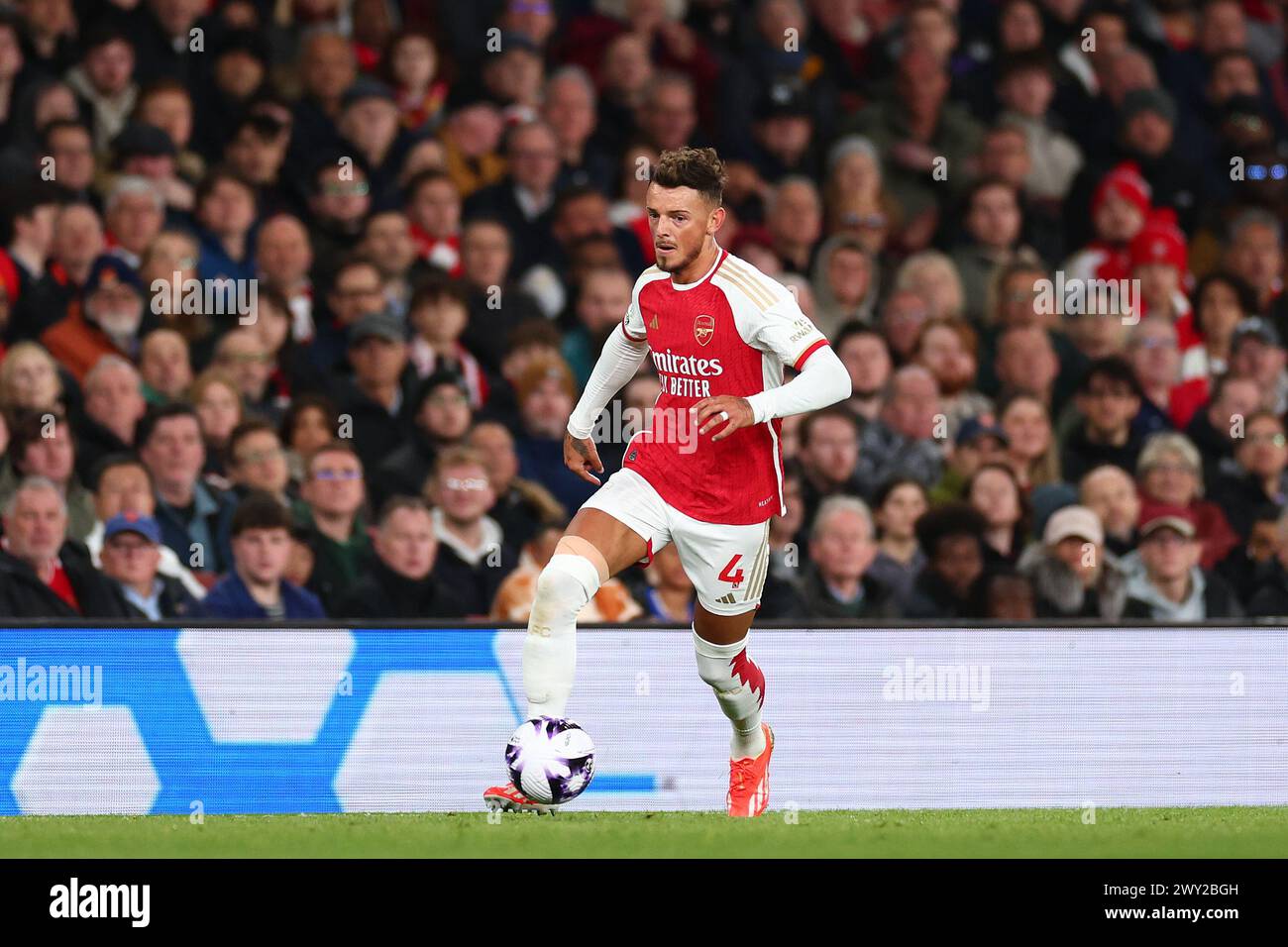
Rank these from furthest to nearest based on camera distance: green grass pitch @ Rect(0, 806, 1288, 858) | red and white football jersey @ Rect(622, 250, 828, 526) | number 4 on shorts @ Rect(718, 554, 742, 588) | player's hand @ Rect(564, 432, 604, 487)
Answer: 1. player's hand @ Rect(564, 432, 604, 487)
2. number 4 on shorts @ Rect(718, 554, 742, 588)
3. red and white football jersey @ Rect(622, 250, 828, 526)
4. green grass pitch @ Rect(0, 806, 1288, 858)

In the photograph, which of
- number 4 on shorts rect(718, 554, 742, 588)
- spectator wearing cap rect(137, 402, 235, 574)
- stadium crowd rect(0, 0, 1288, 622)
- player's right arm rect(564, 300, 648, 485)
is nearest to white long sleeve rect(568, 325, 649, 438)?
player's right arm rect(564, 300, 648, 485)

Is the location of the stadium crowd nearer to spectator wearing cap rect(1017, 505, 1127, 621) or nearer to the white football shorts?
spectator wearing cap rect(1017, 505, 1127, 621)

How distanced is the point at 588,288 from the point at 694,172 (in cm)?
433

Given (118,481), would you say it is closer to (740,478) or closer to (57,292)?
(57,292)

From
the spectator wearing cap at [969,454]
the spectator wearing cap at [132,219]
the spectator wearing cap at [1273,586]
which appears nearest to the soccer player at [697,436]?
the spectator wearing cap at [969,454]

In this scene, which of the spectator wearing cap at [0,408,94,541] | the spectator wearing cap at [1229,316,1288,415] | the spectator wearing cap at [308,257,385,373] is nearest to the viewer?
the spectator wearing cap at [0,408,94,541]

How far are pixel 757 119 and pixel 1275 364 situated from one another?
10.4 feet

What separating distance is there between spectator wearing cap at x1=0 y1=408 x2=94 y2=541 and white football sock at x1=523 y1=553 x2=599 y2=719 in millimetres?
3706

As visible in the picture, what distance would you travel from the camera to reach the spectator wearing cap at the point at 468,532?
9984 millimetres

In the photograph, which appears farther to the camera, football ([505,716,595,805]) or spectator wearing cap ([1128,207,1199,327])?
spectator wearing cap ([1128,207,1199,327])

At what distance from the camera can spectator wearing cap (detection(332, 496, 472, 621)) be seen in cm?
987

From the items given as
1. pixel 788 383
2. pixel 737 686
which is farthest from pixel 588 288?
pixel 788 383

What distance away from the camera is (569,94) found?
11922 millimetres

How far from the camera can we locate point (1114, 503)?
10758 millimetres
